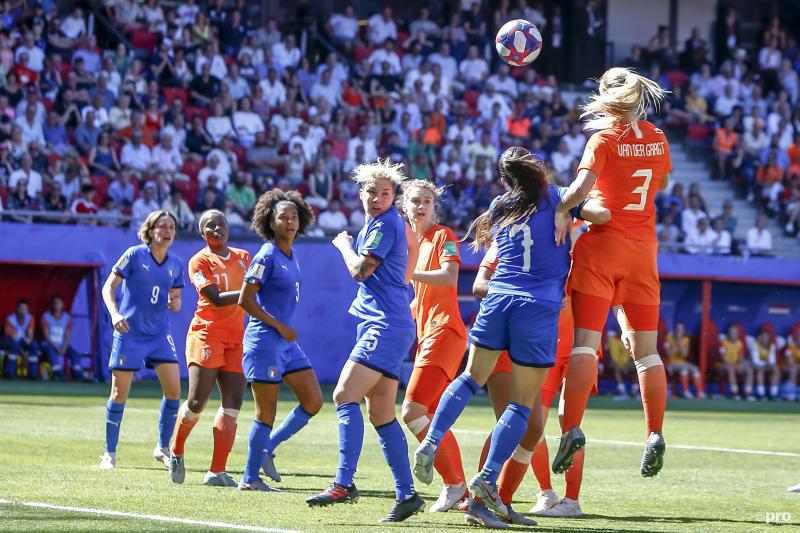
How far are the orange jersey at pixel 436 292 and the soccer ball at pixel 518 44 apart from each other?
2135 mm

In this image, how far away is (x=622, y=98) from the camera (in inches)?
334

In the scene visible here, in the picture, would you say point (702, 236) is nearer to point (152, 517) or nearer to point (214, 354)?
point (214, 354)

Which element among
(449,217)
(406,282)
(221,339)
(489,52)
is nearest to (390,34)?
(489,52)

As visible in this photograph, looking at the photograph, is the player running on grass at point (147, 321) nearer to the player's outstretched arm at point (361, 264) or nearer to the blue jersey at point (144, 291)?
the blue jersey at point (144, 291)

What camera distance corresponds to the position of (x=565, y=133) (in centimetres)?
2892

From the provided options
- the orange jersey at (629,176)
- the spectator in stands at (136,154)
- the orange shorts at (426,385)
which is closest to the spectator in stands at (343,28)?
the spectator in stands at (136,154)

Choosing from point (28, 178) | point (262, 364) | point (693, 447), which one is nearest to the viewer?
point (262, 364)

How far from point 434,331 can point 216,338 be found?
245 centimetres

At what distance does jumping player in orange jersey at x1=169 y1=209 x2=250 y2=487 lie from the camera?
407 inches

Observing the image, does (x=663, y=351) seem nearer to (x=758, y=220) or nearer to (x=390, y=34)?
(x=758, y=220)

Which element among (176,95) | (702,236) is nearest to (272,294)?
(176,95)

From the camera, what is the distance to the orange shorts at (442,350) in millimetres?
8859

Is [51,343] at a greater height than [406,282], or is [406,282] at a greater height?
[406,282]

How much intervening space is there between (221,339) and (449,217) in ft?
49.4
